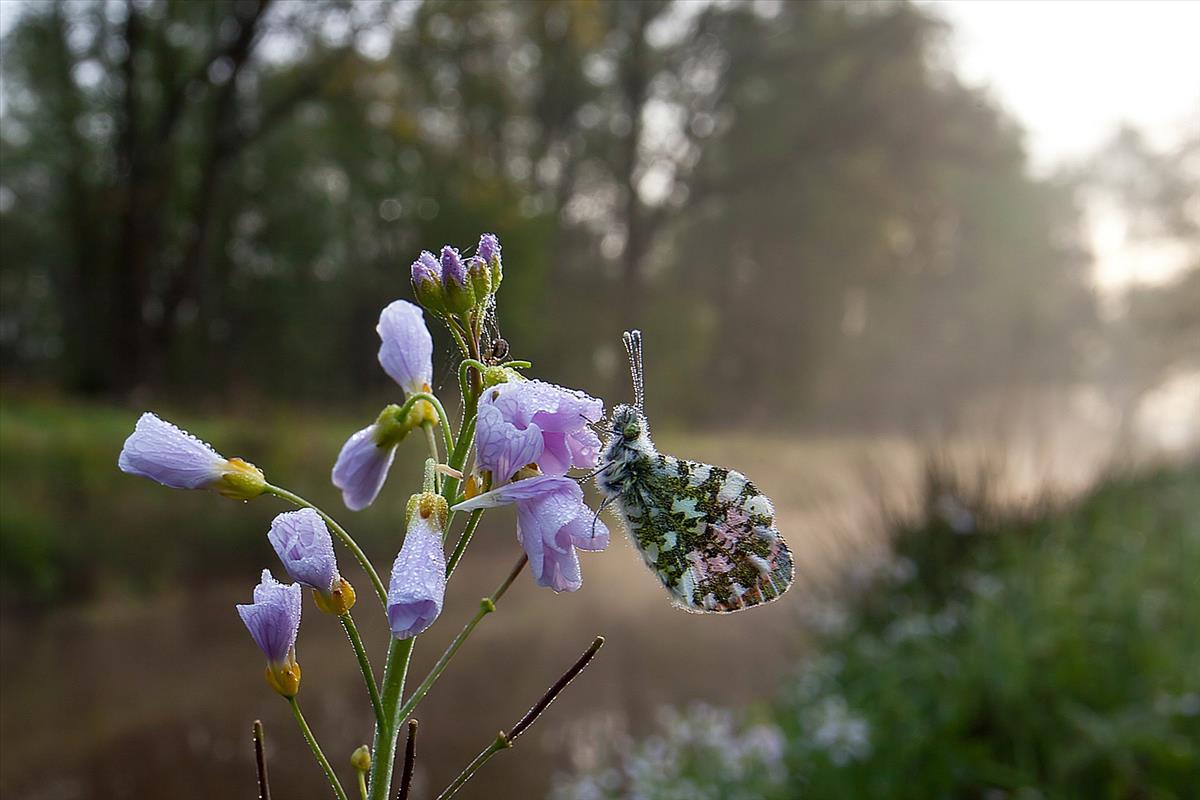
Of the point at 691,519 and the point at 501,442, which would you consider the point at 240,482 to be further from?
the point at 691,519

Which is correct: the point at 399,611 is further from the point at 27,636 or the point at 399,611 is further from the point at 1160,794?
the point at 27,636

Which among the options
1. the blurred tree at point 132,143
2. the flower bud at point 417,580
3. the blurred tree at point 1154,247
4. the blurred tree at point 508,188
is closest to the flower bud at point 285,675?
the flower bud at point 417,580

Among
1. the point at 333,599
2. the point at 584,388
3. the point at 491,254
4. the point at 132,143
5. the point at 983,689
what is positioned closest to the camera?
the point at 333,599

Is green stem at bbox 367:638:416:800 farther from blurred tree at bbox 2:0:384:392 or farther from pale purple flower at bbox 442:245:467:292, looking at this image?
blurred tree at bbox 2:0:384:392

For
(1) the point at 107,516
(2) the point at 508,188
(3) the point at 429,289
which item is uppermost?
(2) the point at 508,188

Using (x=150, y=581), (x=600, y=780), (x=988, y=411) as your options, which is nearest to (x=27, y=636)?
(x=150, y=581)

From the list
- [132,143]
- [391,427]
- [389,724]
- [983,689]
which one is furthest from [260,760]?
[132,143]

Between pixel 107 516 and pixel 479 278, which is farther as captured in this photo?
pixel 107 516

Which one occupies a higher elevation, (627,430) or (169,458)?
(627,430)
